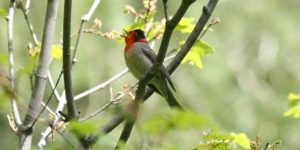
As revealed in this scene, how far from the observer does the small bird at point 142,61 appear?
387 centimetres

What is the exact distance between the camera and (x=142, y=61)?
416cm

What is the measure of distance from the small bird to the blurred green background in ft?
8.34

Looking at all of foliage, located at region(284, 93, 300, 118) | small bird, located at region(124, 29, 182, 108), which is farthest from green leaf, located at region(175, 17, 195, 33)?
foliage, located at region(284, 93, 300, 118)

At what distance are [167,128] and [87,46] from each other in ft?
16.8

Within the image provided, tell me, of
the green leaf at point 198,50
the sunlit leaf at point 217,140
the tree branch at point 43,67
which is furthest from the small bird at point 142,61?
the sunlit leaf at point 217,140

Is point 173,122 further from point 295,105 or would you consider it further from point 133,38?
point 133,38

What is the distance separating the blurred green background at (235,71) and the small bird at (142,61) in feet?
8.34

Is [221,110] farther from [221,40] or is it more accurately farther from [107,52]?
[107,52]

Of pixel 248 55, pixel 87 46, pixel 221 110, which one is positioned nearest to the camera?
pixel 87 46

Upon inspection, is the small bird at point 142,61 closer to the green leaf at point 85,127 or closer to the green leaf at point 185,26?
the green leaf at point 185,26

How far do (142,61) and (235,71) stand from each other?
3915 millimetres

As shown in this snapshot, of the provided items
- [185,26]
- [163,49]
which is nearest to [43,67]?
[163,49]

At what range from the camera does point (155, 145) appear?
1.81 metres

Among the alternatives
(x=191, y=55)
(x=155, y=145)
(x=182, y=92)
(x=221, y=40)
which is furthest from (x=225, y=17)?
(x=155, y=145)
